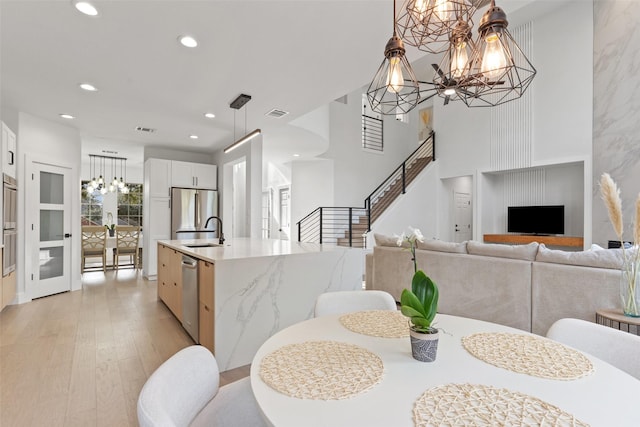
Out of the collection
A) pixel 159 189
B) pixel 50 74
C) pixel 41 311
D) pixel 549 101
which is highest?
pixel 549 101

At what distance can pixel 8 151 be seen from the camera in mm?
3945

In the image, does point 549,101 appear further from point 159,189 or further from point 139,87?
point 159,189

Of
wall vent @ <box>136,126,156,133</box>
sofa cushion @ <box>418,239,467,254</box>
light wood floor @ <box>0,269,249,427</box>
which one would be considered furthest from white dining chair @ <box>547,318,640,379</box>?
wall vent @ <box>136,126,156,133</box>

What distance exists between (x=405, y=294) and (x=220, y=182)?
6.20 m

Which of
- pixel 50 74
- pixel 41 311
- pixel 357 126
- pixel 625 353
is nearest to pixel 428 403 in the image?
pixel 625 353

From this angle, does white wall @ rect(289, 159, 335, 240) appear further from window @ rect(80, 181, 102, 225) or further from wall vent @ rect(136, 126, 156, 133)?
window @ rect(80, 181, 102, 225)

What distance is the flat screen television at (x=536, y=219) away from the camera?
6.04 metres

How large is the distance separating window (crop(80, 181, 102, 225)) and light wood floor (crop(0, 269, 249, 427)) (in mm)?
5526

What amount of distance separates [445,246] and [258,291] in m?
2.31

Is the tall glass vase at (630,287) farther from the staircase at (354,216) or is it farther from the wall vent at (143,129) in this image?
the wall vent at (143,129)

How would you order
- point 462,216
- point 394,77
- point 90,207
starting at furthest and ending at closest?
point 90,207
point 462,216
point 394,77

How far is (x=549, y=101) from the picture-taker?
18.5 feet

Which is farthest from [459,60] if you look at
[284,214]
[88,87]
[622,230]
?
[284,214]

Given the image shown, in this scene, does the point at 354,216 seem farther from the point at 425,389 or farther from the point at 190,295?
the point at 425,389
